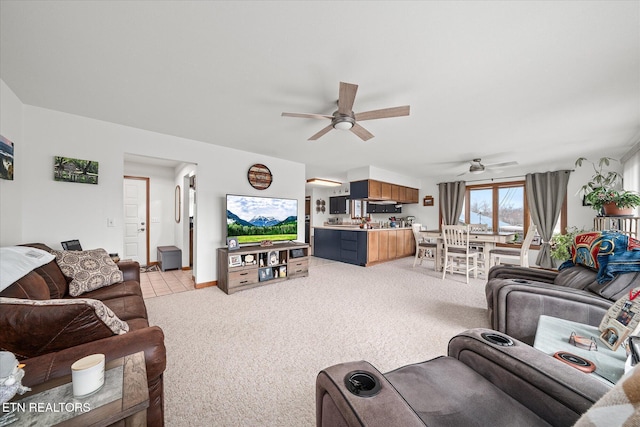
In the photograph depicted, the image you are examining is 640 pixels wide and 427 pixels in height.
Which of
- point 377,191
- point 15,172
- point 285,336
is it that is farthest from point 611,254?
point 15,172

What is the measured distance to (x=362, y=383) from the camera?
2.76 feet

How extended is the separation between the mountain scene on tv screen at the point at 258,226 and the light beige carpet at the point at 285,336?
87cm

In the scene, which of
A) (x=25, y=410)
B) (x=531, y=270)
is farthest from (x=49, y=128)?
(x=531, y=270)

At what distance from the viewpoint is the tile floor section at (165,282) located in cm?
352

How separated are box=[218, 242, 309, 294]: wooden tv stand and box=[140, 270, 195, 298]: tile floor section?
0.62m

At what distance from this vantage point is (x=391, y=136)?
346cm

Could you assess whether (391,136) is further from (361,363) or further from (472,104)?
(361,363)

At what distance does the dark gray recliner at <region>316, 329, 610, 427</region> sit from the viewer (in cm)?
73

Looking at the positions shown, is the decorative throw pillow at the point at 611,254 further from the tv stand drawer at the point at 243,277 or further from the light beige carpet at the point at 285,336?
the tv stand drawer at the point at 243,277

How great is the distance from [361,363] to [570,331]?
1280mm

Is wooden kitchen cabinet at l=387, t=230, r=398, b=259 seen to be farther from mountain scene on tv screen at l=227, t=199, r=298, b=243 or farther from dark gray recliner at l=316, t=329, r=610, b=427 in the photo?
dark gray recliner at l=316, t=329, r=610, b=427

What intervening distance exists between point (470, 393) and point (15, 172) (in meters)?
4.00

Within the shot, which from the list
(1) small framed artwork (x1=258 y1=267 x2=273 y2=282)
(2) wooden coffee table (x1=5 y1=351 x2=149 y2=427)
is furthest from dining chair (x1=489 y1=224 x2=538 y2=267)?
(2) wooden coffee table (x1=5 y1=351 x2=149 y2=427)

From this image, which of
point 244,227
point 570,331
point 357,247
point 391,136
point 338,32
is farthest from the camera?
point 357,247
